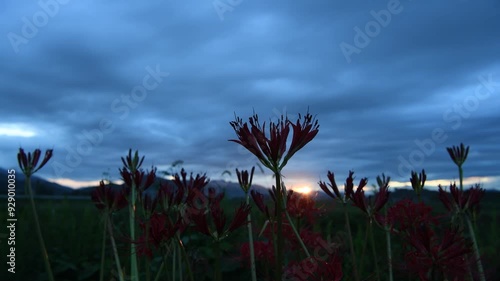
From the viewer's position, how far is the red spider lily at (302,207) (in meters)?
2.85

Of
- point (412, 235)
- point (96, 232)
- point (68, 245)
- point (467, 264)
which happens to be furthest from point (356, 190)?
point (96, 232)

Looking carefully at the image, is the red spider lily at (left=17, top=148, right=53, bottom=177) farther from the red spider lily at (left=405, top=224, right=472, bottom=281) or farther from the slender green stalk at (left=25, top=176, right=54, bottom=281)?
the red spider lily at (left=405, top=224, right=472, bottom=281)

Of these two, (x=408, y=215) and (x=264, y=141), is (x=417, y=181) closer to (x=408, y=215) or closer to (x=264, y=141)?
(x=408, y=215)

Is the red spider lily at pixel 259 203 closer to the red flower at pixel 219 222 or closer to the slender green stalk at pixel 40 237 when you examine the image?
the red flower at pixel 219 222

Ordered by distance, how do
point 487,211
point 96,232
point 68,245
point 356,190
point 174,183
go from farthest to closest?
1. point 487,211
2. point 96,232
3. point 68,245
4. point 174,183
5. point 356,190

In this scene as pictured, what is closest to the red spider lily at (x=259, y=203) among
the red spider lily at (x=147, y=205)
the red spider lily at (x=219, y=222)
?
the red spider lily at (x=219, y=222)

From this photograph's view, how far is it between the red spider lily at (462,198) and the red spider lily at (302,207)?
0.85 m

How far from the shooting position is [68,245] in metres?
6.35

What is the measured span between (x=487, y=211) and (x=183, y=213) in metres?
9.92

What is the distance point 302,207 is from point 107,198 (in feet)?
4.22

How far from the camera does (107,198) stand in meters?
2.54

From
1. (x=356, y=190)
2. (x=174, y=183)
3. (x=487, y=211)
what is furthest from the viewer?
(x=487, y=211)

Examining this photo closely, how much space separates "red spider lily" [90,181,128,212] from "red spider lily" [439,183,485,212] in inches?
74.9

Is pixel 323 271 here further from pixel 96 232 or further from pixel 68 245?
pixel 96 232
